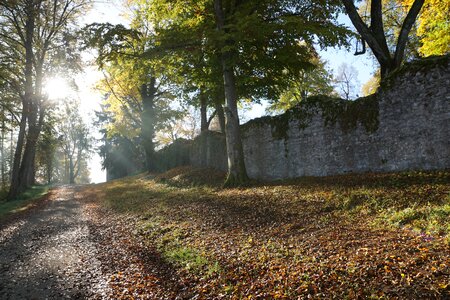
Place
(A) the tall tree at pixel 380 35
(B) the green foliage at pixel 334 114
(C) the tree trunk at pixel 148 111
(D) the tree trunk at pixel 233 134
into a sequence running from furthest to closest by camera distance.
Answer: (C) the tree trunk at pixel 148 111, (D) the tree trunk at pixel 233 134, (A) the tall tree at pixel 380 35, (B) the green foliage at pixel 334 114

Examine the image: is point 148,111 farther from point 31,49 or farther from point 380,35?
point 380,35

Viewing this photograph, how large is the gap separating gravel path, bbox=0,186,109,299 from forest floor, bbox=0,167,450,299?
0.04 metres

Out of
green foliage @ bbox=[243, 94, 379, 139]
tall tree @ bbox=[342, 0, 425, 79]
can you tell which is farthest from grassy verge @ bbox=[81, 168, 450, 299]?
tall tree @ bbox=[342, 0, 425, 79]

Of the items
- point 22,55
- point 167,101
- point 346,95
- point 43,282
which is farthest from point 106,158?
point 43,282

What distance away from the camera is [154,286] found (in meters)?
5.49

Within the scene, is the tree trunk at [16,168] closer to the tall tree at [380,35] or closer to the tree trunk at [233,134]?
the tree trunk at [233,134]

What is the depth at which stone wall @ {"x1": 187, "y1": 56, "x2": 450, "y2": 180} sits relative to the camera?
8930 millimetres

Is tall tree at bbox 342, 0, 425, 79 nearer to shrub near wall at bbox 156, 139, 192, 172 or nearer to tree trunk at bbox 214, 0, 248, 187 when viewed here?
tree trunk at bbox 214, 0, 248, 187

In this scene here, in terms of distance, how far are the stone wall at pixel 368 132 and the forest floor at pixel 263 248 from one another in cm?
96

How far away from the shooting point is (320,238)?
6.18m

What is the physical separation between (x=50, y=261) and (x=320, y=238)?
636cm

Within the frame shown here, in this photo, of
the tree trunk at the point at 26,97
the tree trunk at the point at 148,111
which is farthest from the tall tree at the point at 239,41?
the tree trunk at the point at 148,111

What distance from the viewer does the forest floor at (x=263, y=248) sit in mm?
4418

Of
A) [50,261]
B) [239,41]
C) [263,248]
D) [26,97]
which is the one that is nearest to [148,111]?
[26,97]
